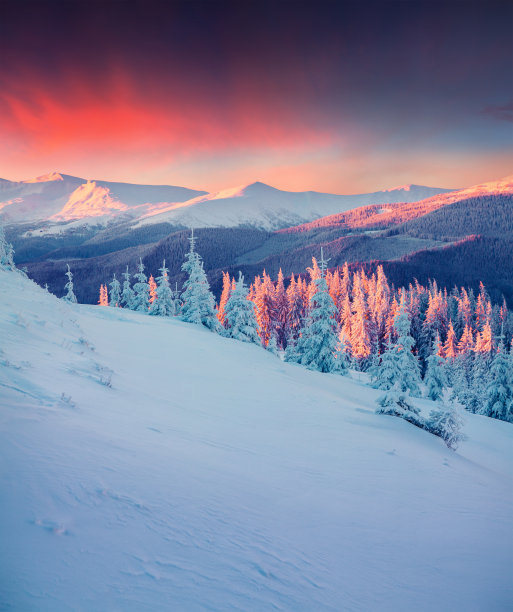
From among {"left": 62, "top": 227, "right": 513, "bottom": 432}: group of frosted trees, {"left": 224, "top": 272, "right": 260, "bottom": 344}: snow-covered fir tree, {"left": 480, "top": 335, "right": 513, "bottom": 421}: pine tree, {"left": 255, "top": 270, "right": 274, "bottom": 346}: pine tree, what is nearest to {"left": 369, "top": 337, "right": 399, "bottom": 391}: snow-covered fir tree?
{"left": 62, "top": 227, "right": 513, "bottom": 432}: group of frosted trees

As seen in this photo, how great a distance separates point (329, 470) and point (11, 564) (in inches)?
156

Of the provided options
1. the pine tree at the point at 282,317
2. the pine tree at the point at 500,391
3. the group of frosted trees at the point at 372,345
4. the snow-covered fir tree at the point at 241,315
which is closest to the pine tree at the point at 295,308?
the pine tree at the point at 282,317

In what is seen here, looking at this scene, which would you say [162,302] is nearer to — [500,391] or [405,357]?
[405,357]

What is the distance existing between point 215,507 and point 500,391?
30344 millimetres

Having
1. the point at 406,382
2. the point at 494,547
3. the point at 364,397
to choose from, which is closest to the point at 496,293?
the point at 406,382

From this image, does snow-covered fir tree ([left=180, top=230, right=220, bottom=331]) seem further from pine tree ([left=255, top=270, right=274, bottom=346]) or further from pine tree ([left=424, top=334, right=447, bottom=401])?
pine tree ([left=255, top=270, right=274, bottom=346])

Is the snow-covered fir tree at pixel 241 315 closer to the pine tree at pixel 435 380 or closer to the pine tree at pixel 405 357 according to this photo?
the pine tree at pixel 405 357

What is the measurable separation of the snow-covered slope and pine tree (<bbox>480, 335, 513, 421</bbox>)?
23.6 meters

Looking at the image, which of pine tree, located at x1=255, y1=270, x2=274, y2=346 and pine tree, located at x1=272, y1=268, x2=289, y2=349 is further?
pine tree, located at x1=272, y1=268, x2=289, y2=349

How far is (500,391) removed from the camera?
2592 centimetres

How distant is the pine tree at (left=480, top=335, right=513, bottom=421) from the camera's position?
25.6m

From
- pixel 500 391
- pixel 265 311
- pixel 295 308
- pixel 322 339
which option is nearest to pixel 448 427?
pixel 322 339

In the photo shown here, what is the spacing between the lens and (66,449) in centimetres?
330

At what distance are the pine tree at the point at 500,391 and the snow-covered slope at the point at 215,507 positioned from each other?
2357cm
